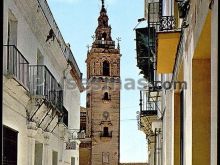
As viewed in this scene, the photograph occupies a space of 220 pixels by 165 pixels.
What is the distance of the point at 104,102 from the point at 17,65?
1840 inches

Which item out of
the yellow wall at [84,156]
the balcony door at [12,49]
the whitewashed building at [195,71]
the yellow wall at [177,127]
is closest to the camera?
the whitewashed building at [195,71]

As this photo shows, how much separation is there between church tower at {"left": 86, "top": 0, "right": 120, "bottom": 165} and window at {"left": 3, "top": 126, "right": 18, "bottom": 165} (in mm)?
43231

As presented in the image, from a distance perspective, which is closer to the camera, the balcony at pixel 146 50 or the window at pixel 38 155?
the balcony at pixel 146 50

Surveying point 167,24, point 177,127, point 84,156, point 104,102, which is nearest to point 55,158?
point 177,127

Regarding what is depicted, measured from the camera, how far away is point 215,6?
4.41 metres

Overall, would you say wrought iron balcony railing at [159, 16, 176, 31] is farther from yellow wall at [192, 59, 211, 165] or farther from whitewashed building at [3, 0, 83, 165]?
yellow wall at [192, 59, 211, 165]

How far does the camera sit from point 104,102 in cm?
5828

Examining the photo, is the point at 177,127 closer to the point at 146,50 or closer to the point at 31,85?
the point at 31,85

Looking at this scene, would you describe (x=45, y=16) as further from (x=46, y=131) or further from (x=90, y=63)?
(x=90, y=63)

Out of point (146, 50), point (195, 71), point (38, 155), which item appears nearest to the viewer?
point (195, 71)

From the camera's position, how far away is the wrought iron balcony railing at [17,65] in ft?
35.2

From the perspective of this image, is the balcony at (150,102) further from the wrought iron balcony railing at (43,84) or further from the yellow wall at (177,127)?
the yellow wall at (177,127)

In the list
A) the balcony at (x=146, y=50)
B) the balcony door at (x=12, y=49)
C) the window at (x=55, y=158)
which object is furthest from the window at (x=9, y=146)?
the window at (x=55, y=158)

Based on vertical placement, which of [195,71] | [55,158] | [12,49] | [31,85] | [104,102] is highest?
[104,102]
